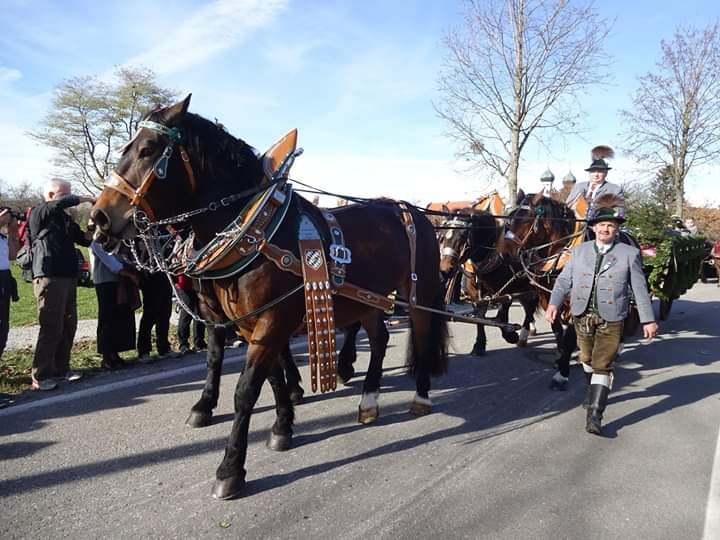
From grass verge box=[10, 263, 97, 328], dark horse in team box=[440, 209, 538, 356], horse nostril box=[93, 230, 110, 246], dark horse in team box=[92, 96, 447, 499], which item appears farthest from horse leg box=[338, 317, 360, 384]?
grass verge box=[10, 263, 97, 328]

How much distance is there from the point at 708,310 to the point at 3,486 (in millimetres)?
12563

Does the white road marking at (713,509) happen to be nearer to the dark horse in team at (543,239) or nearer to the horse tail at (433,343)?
the horse tail at (433,343)

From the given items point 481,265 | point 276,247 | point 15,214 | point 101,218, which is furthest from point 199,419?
point 481,265

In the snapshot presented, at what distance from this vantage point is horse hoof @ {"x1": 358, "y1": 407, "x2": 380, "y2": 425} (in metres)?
4.08

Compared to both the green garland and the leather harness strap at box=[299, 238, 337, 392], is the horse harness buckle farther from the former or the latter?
the green garland

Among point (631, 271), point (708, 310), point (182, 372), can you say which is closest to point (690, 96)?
point (708, 310)

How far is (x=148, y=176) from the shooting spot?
8.64ft

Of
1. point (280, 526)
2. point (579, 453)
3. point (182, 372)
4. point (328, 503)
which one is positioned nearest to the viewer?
point (280, 526)

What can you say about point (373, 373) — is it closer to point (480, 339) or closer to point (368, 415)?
point (368, 415)

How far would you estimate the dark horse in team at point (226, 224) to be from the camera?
266cm

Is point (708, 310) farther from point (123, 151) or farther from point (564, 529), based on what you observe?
point (123, 151)

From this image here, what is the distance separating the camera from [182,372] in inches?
212

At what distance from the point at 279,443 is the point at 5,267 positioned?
3.22 metres

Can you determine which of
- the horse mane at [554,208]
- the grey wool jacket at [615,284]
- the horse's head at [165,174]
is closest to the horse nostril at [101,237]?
the horse's head at [165,174]
